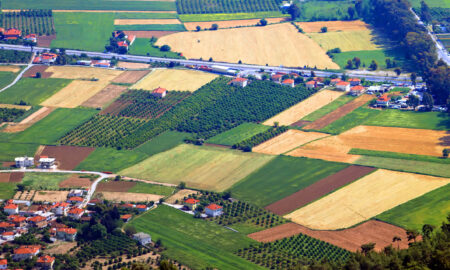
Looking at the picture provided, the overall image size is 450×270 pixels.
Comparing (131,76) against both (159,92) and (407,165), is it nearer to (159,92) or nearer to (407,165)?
(159,92)

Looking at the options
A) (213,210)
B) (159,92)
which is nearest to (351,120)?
(159,92)

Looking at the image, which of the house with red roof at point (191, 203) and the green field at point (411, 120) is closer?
the house with red roof at point (191, 203)

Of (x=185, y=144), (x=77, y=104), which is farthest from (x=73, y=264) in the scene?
(x=77, y=104)

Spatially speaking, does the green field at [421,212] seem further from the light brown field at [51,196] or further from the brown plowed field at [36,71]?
the brown plowed field at [36,71]

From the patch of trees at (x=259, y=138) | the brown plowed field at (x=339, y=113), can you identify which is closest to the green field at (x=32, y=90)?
the patch of trees at (x=259, y=138)

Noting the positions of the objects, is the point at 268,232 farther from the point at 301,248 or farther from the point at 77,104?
the point at 77,104
